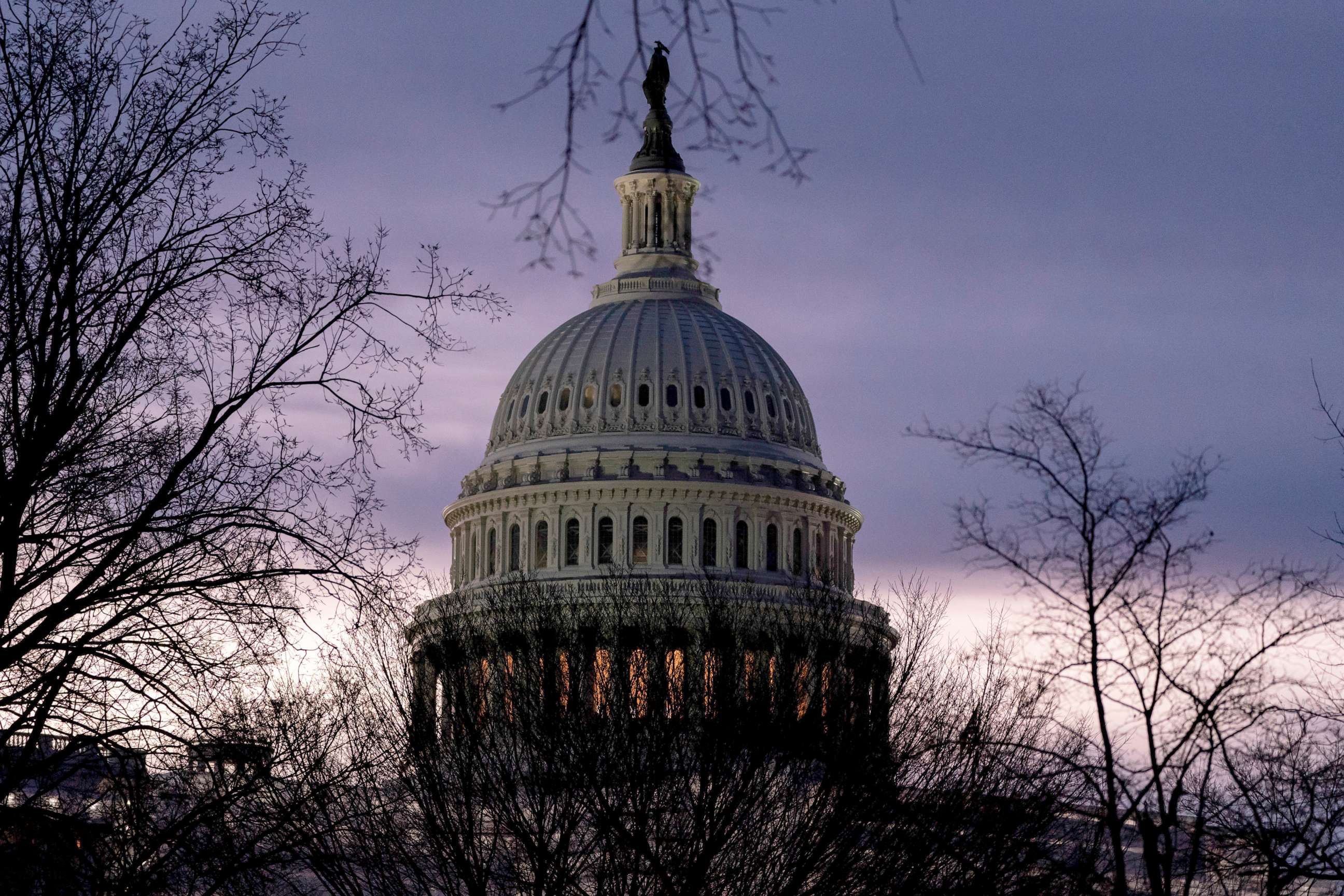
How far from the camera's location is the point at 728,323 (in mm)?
126188

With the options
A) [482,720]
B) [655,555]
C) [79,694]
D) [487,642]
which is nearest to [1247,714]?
[79,694]

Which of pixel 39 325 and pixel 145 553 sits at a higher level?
pixel 39 325

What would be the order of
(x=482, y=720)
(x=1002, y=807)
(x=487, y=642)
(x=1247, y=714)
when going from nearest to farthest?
1. (x=1247, y=714)
2. (x=1002, y=807)
3. (x=482, y=720)
4. (x=487, y=642)

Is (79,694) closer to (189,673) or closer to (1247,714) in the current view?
(189,673)

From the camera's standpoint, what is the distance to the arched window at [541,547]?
382ft

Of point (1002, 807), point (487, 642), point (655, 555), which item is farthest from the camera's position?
point (655, 555)

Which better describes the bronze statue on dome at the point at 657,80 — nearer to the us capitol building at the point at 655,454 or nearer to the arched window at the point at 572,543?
the us capitol building at the point at 655,454

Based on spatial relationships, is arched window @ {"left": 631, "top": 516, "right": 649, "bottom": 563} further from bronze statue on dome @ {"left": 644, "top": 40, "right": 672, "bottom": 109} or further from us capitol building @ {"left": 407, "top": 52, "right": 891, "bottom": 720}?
bronze statue on dome @ {"left": 644, "top": 40, "right": 672, "bottom": 109}

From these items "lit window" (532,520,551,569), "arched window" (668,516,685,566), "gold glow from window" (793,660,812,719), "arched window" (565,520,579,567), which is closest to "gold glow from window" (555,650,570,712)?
"gold glow from window" (793,660,812,719)

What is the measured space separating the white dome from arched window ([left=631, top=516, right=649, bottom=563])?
13.9ft

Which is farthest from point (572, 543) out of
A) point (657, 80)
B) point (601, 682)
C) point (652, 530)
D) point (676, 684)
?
point (657, 80)

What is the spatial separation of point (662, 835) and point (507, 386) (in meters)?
93.3

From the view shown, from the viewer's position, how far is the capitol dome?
11562 centimetres

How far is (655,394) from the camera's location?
393 feet
